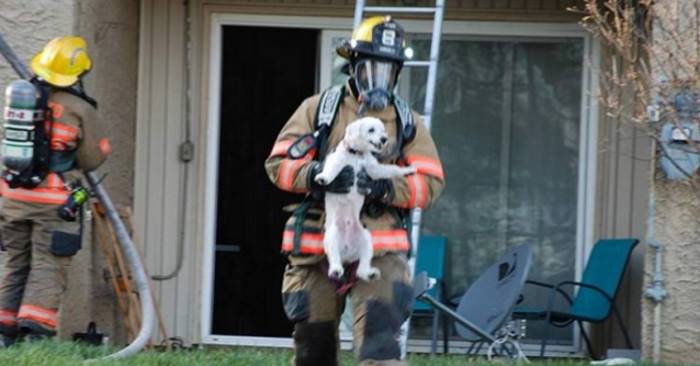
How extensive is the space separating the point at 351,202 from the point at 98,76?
440 centimetres

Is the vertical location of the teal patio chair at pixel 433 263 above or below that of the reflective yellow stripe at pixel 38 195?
below

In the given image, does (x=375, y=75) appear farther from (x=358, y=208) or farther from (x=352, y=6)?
(x=352, y=6)

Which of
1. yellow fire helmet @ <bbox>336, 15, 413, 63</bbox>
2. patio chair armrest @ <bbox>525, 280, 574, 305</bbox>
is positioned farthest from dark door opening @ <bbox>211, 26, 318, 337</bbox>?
yellow fire helmet @ <bbox>336, 15, 413, 63</bbox>

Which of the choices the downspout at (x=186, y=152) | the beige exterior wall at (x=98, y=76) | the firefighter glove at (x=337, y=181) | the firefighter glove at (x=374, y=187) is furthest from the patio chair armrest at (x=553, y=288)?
the firefighter glove at (x=337, y=181)

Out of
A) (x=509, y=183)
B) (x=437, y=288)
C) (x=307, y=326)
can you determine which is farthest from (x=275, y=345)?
(x=307, y=326)

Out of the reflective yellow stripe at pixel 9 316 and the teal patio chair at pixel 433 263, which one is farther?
the teal patio chair at pixel 433 263

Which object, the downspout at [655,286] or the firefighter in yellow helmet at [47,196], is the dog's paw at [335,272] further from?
the downspout at [655,286]

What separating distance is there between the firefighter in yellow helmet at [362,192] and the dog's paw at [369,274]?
1.0 inches

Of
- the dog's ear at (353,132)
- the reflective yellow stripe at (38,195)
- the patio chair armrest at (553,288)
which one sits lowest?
the patio chair armrest at (553,288)

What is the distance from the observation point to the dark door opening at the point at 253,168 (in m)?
11.5

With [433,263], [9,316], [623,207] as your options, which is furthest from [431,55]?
[9,316]

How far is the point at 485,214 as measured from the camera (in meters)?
11.5

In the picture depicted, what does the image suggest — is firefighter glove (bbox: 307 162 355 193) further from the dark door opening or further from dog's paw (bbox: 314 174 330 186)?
the dark door opening

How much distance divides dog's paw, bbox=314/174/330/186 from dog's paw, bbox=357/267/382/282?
39 cm
